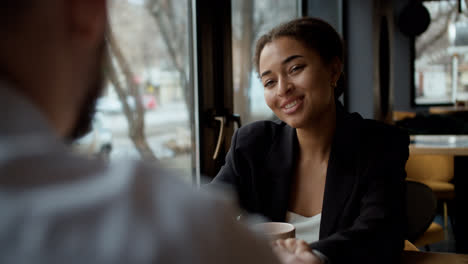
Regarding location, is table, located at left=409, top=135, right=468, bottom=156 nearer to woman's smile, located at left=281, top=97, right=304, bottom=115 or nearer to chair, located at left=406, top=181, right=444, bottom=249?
chair, located at left=406, top=181, right=444, bottom=249

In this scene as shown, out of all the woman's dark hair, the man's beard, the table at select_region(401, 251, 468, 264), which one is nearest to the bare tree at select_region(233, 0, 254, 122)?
the woman's dark hair

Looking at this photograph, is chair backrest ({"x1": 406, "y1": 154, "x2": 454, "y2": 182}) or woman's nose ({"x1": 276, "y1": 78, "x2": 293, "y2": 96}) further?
chair backrest ({"x1": 406, "y1": 154, "x2": 454, "y2": 182})

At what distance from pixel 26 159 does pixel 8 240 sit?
5 centimetres

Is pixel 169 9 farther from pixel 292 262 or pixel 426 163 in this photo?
pixel 426 163

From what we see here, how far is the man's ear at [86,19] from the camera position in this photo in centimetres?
29

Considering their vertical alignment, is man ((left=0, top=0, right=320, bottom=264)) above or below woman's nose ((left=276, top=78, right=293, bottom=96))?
below

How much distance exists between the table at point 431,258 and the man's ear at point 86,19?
3.43ft

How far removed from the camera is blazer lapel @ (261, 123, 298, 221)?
143cm

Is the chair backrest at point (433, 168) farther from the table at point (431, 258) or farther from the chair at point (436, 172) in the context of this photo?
the table at point (431, 258)

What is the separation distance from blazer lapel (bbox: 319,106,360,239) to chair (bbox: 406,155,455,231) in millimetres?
2776

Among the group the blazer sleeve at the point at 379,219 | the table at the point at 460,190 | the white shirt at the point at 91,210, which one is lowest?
the table at the point at 460,190

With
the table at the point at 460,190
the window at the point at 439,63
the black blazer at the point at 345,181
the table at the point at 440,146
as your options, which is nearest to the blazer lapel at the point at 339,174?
the black blazer at the point at 345,181

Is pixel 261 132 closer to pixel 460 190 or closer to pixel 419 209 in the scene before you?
pixel 419 209

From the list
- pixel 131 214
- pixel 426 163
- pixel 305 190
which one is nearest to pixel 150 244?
pixel 131 214
